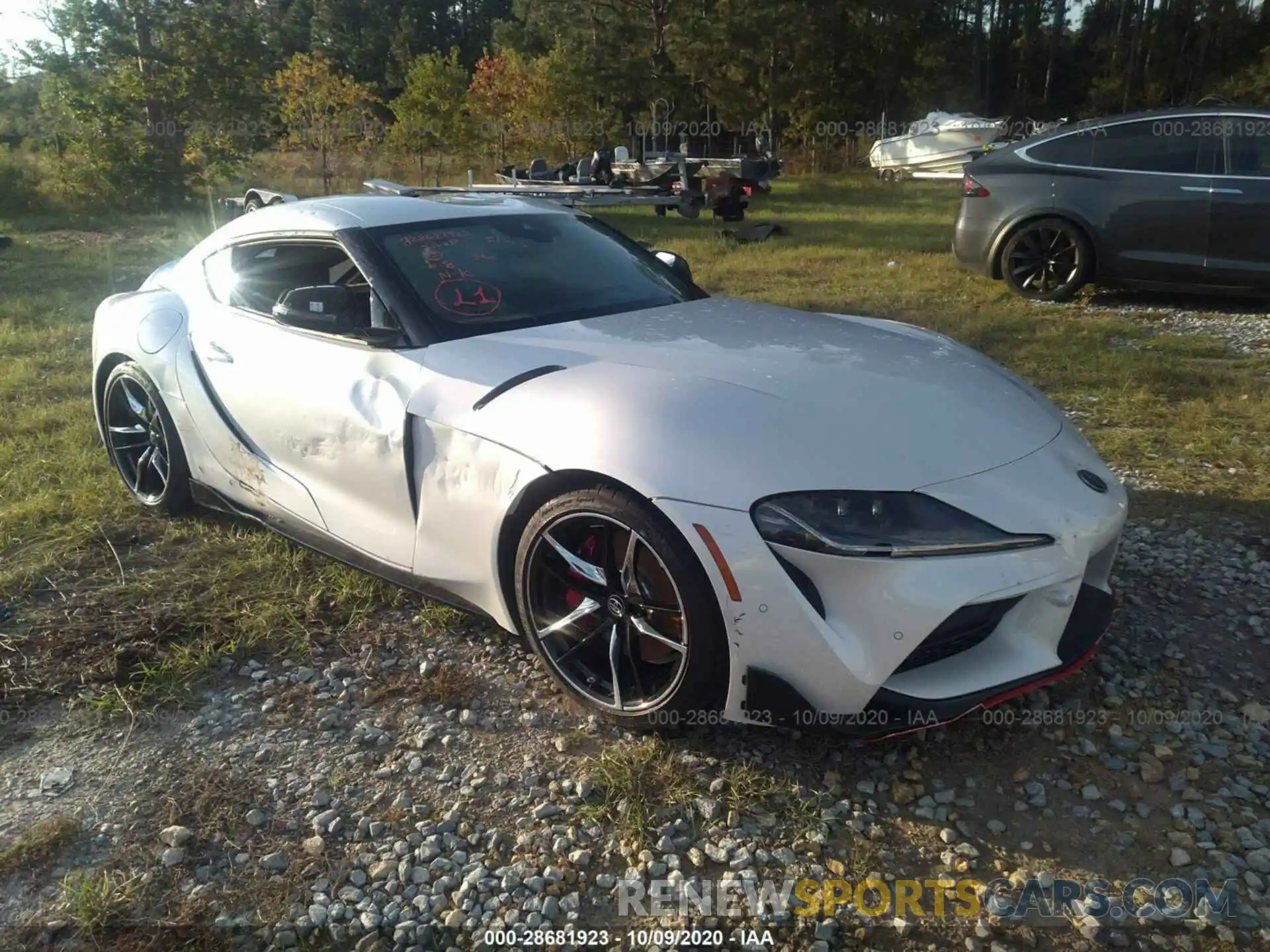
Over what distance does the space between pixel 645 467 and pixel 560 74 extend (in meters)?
21.3

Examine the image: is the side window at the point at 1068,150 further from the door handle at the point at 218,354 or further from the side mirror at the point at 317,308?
the door handle at the point at 218,354

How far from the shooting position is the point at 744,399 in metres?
2.63

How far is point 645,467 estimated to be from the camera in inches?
→ 96.8

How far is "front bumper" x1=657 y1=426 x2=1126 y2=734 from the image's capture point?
7.48 ft

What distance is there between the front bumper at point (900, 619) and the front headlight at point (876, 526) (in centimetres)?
3

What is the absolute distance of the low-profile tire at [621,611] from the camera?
7.93ft

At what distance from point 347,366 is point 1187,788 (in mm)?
2750

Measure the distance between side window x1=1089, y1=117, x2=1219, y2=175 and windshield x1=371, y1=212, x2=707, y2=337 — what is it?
545 cm

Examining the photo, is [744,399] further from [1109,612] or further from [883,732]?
[1109,612]

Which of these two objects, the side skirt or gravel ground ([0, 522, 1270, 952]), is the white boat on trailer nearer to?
the side skirt

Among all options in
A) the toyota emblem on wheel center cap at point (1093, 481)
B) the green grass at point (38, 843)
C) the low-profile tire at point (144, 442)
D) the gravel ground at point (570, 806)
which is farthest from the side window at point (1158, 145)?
the green grass at point (38, 843)

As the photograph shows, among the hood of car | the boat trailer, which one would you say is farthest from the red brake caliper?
the boat trailer

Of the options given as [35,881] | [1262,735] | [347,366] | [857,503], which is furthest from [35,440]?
[1262,735]

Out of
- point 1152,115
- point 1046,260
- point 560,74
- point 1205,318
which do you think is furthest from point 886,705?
point 560,74
